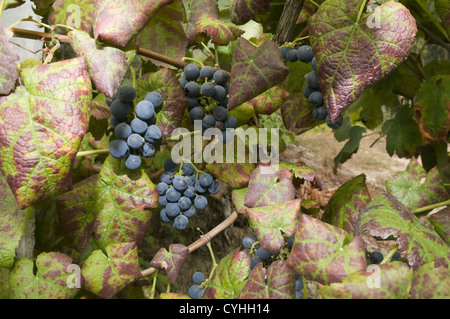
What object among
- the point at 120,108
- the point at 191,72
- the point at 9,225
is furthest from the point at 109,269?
the point at 191,72

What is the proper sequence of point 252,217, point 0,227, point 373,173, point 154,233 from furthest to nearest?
point 373,173 → point 154,233 → point 0,227 → point 252,217

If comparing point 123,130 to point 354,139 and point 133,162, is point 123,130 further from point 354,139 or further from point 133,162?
point 354,139

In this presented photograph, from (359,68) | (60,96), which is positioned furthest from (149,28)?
(359,68)

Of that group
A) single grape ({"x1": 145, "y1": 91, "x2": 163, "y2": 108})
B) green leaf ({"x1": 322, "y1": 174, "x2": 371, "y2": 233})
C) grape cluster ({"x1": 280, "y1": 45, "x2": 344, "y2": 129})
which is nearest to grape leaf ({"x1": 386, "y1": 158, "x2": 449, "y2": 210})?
green leaf ({"x1": 322, "y1": 174, "x2": 371, "y2": 233})

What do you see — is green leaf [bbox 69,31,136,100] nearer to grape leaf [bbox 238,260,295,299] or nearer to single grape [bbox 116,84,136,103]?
single grape [bbox 116,84,136,103]

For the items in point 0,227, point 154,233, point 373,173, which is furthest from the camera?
point 373,173

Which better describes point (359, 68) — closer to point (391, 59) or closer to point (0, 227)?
point (391, 59)

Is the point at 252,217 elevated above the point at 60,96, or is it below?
below
